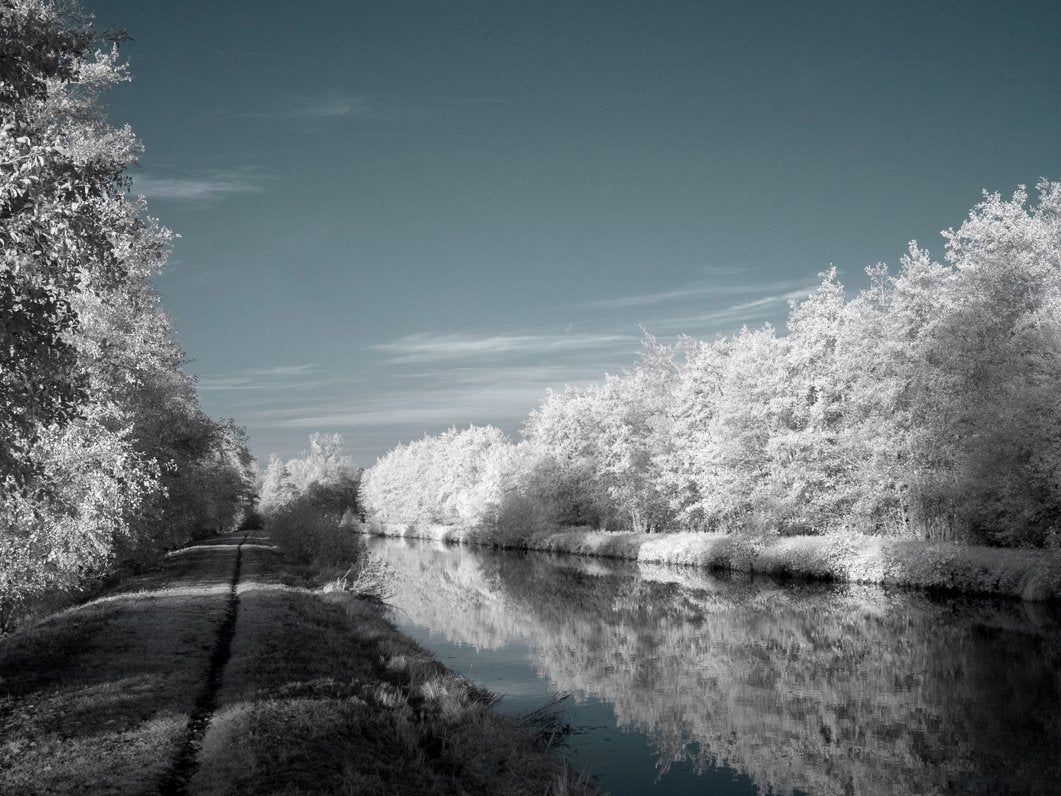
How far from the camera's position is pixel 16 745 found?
10305 millimetres

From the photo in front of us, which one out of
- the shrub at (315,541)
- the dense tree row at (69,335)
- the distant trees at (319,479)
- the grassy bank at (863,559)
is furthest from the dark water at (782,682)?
the distant trees at (319,479)

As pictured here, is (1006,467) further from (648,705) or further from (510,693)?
(510,693)

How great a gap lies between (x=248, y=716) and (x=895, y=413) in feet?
111

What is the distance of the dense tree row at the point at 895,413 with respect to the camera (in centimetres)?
2983

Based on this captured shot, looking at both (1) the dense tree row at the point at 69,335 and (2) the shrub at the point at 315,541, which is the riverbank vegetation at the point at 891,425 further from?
(1) the dense tree row at the point at 69,335

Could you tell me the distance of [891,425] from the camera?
36406 millimetres

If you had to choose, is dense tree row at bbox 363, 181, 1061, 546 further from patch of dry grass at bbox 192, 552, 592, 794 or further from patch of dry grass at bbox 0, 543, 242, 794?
patch of dry grass at bbox 0, 543, 242, 794

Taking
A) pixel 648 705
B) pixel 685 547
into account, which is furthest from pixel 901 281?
pixel 648 705

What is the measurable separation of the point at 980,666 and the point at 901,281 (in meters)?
23.5

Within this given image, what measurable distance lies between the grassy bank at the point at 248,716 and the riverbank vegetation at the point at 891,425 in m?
23.2

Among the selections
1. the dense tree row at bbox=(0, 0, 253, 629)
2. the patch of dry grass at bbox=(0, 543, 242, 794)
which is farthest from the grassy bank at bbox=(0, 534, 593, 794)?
Result: the dense tree row at bbox=(0, 0, 253, 629)

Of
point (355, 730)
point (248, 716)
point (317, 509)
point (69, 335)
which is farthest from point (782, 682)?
point (317, 509)

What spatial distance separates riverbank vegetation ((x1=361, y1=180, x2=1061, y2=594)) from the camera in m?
30.0

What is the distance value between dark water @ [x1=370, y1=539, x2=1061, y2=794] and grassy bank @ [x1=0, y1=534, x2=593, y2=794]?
2.96 meters
